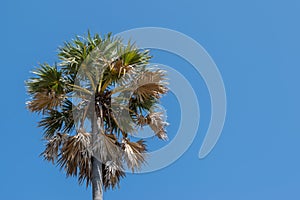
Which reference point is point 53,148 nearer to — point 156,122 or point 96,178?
point 96,178

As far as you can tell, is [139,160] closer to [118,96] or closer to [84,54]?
[118,96]

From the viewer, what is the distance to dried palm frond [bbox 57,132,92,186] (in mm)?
11406

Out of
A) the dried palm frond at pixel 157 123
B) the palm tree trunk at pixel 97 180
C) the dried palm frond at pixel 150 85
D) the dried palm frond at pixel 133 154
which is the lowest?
the palm tree trunk at pixel 97 180

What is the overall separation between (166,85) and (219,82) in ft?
4.44

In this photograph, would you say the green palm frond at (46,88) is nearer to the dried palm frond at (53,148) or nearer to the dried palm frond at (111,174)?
the dried palm frond at (53,148)

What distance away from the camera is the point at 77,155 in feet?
37.8

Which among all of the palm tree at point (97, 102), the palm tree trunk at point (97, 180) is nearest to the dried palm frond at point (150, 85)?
the palm tree at point (97, 102)

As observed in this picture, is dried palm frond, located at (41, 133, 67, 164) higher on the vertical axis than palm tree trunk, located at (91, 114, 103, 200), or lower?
higher

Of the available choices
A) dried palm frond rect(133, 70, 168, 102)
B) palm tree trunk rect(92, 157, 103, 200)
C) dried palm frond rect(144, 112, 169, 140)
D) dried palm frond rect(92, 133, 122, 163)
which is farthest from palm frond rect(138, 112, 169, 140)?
palm tree trunk rect(92, 157, 103, 200)

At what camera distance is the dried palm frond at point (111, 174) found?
38.1 feet

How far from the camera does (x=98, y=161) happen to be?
1149 cm

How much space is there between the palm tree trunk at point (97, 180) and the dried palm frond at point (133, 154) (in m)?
0.70

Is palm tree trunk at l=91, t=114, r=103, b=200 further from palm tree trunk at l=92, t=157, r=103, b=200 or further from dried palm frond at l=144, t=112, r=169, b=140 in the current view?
dried palm frond at l=144, t=112, r=169, b=140

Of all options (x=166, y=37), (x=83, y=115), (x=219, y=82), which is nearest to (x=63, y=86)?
(x=83, y=115)
